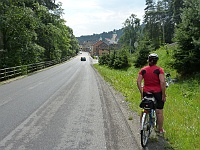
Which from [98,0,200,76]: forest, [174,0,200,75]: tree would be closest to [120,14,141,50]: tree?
[98,0,200,76]: forest

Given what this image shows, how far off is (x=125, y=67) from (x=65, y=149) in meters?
30.2

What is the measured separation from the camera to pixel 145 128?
202 inches

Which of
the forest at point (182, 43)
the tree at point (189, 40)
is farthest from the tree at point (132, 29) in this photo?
the tree at point (189, 40)

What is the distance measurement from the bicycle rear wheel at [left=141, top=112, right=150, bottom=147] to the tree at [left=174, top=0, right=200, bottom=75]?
8929mm

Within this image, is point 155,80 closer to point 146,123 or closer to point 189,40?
point 146,123

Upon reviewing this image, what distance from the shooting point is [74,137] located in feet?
18.5

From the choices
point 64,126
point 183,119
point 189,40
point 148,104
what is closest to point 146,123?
point 148,104

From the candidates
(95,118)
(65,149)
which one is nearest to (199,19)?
(95,118)

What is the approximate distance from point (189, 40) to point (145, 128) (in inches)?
390

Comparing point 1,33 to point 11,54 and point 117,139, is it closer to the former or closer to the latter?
point 11,54

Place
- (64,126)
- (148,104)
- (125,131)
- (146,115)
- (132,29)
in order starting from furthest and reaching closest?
(132,29)
(64,126)
(125,131)
(146,115)
(148,104)

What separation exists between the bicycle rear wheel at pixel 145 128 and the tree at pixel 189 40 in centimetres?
893

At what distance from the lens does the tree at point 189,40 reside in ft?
43.1

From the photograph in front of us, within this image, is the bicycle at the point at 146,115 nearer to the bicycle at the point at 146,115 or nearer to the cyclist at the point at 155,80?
the bicycle at the point at 146,115
